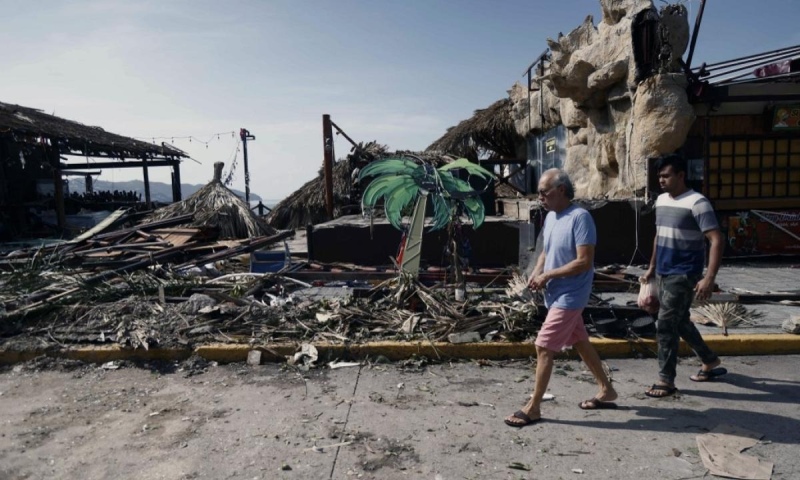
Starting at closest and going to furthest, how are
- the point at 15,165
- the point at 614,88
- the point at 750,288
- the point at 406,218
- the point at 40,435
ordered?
1. the point at 40,435
2. the point at 750,288
3. the point at 406,218
4. the point at 614,88
5. the point at 15,165

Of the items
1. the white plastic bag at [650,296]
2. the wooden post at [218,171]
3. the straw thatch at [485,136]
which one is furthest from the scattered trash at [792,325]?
the wooden post at [218,171]

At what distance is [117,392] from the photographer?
423 cm

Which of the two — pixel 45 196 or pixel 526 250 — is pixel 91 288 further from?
pixel 45 196

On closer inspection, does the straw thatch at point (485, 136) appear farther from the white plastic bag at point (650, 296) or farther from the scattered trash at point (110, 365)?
the scattered trash at point (110, 365)

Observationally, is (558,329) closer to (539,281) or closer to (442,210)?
(539,281)

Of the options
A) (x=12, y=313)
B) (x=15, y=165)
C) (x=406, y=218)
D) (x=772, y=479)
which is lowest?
(x=772, y=479)

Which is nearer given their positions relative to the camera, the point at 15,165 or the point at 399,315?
the point at 399,315

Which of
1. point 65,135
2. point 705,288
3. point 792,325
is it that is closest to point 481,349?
point 705,288

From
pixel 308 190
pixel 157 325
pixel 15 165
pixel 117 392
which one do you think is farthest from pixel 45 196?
pixel 117 392

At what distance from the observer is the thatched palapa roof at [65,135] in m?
13.8

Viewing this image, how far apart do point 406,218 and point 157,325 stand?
4.61m

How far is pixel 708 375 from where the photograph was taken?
413 cm

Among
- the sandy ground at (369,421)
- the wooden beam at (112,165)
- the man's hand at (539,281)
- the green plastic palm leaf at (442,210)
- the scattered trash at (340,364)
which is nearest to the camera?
the sandy ground at (369,421)

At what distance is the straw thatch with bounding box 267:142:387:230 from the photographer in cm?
1495
